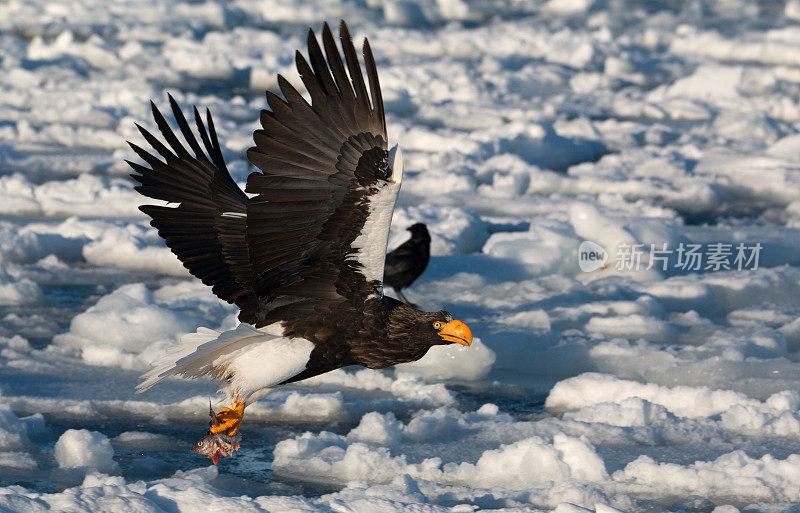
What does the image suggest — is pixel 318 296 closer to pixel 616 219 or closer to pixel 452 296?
pixel 452 296

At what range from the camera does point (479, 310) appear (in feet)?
26.5

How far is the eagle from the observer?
14.0ft

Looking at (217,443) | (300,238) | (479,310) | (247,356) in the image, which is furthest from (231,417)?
→ (479,310)

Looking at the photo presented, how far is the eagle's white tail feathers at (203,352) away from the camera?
4.59m

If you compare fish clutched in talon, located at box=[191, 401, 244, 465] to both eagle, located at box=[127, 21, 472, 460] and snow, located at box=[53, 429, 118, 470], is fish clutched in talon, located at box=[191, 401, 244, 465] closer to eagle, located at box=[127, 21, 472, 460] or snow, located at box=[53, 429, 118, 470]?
eagle, located at box=[127, 21, 472, 460]

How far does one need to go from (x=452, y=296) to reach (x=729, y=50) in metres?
16.3

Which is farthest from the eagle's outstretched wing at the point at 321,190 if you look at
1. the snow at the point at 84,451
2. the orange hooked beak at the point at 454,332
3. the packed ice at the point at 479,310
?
the snow at the point at 84,451

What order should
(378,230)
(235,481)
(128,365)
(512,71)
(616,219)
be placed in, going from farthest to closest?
(512,71) < (616,219) < (128,365) < (235,481) < (378,230)

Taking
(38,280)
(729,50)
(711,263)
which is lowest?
(38,280)

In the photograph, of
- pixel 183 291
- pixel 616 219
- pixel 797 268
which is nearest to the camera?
pixel 183 291

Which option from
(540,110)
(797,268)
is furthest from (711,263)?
(540,110)

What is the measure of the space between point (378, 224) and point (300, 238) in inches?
13.4

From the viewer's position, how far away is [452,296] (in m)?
8.38

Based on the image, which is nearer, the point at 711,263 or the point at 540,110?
the point at 711,263
